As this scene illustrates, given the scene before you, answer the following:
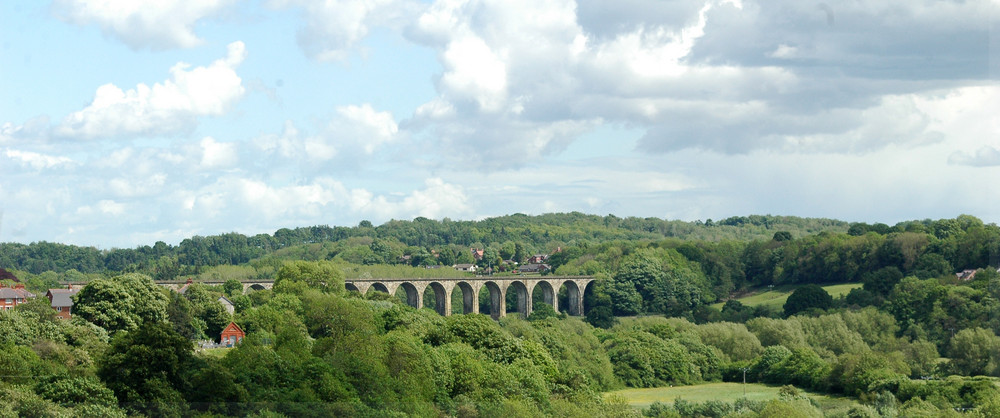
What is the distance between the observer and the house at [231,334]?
53.7m

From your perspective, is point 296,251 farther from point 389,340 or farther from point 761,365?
point 389,340

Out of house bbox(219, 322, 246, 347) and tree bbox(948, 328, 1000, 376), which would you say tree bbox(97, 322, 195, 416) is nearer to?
house bbox(219, 322, 246, 347)

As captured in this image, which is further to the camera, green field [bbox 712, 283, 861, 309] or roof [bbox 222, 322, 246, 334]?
green field [bbox 712, 283, 861, 309]

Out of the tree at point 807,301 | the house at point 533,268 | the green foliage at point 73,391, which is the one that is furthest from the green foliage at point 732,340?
the house at point 533,268

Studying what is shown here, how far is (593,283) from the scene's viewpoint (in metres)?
116

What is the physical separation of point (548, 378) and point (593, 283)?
6593 centimetres

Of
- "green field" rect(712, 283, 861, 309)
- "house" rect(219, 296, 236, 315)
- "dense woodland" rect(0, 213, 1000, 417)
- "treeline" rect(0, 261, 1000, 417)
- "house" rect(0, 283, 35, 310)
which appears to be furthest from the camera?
"green field" rect(712, 283, 861, 309)

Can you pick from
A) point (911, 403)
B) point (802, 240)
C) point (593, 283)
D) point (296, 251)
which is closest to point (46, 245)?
point (296, 251)

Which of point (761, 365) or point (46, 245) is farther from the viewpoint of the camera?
point (46, 245)

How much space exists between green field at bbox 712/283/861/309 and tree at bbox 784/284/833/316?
3.32 m

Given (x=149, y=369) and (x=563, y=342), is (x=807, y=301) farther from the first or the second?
(x=149, y=369)

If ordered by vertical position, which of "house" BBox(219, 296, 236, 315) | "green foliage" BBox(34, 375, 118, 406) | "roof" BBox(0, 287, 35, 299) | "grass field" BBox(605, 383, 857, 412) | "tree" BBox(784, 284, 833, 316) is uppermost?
"roof" BBox(0, 287, 35, 299)

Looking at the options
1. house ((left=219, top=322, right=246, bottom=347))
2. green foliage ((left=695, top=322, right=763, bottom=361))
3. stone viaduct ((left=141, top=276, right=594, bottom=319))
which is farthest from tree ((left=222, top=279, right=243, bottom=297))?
green foliage ((left=695, top=322, right=763, bottom=361))

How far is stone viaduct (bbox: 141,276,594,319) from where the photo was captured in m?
99.4
